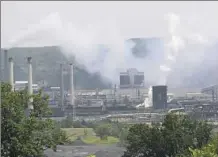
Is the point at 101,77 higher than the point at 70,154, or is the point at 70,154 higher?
the point at 101,77

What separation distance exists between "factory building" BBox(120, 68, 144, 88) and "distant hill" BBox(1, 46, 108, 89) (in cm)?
774

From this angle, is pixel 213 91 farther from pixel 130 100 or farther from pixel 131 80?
pixel 131 80

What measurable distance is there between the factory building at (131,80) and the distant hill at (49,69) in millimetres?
7739

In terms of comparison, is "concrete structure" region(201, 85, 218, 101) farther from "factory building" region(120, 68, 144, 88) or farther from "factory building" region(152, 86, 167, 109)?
"factory building" region(120, 68, 144, 88)

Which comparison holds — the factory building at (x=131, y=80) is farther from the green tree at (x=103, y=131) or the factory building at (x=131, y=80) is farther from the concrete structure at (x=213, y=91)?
the green tree at (x=103, y=131)

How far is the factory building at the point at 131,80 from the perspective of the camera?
246 ft

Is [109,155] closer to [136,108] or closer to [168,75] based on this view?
[136,108]

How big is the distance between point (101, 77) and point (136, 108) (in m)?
28.2

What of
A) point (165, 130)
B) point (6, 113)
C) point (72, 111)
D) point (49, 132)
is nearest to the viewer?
point (6, 113)

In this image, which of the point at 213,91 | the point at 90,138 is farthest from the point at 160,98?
the point at 90,138

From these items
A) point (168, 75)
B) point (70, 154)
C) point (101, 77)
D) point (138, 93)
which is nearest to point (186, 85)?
point (168, 75)

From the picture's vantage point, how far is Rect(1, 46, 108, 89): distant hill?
8281cm

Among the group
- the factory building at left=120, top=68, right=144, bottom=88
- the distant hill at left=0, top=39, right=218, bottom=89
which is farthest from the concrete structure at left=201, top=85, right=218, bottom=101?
the factory building at left=120, top=68, right=144, bottom=88

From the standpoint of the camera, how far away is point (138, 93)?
69312 millimetres
